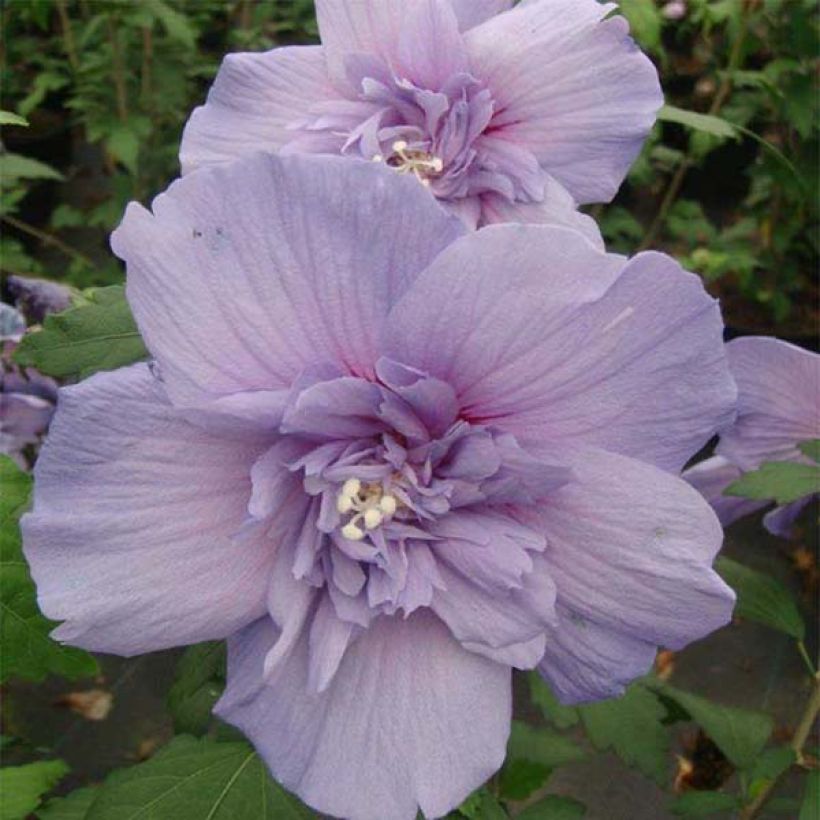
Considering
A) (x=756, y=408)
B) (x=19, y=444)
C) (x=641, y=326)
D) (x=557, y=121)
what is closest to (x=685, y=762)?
(x=756, y=408)

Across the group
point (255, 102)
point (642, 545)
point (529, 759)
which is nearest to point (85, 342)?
point (255, 102)

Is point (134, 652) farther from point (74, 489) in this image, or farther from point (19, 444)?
point (19, 444)

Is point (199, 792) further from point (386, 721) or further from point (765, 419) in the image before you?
point (765, 419)

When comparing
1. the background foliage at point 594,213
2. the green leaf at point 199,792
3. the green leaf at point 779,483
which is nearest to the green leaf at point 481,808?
the background foliage at point 594,213

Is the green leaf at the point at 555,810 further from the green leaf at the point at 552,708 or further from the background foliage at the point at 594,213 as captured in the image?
the green leaf at the point at 552,708

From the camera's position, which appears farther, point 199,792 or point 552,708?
point 552,708
